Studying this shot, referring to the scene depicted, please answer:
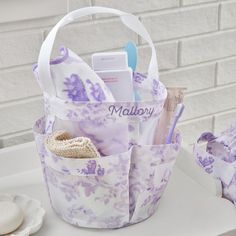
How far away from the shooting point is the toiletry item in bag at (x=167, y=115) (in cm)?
73

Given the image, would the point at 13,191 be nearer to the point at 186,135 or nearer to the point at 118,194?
the point at 118,194

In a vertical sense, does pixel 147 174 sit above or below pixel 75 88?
below

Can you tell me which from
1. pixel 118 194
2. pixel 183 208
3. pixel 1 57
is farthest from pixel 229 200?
pixel 1 57

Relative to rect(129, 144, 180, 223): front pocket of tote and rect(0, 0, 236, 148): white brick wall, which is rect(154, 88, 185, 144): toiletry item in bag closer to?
rect(129, 144, 180, 223): front pocket of tote

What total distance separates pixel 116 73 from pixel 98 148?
0.10 metres

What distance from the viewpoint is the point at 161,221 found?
75 centimetres

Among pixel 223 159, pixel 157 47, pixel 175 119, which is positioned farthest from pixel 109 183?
pixel 157 47

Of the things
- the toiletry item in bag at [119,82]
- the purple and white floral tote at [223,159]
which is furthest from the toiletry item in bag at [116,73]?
the purple and white floral tote at [223,159]

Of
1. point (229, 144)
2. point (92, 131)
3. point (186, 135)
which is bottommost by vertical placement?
point (186, 135)

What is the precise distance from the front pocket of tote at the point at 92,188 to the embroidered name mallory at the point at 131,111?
0.05 m

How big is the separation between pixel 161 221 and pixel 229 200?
12 centimetres

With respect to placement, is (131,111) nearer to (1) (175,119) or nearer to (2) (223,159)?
(1) (175,119)

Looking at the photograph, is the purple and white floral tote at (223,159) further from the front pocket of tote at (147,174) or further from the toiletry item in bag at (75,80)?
the toiletry item in bag at (75,80)

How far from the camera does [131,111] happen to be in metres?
0.67
